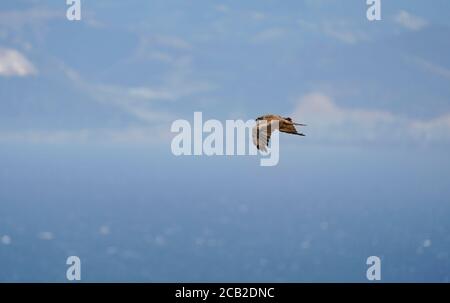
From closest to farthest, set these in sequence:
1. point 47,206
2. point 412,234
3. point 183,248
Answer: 1. point 412,234
2. point 183,248
3. point 47,206

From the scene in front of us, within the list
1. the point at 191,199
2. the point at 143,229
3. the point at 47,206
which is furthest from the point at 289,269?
the point at 47,206

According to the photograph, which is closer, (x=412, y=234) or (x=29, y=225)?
(x=412, y=234)

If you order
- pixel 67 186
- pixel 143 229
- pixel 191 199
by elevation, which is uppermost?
pixel 67 186

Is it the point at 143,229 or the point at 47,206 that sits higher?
the point at 47,206
